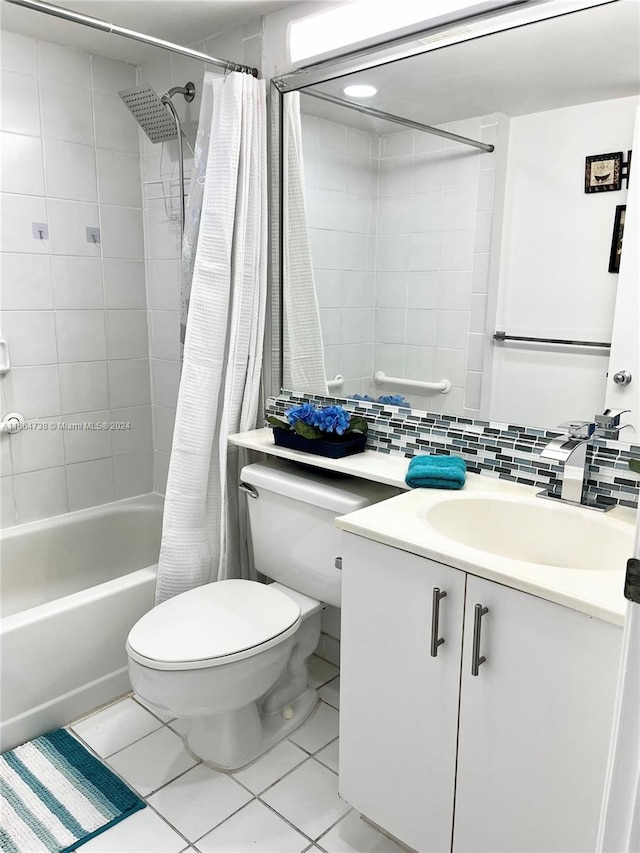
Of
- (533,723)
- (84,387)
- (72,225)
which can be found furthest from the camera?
(84,387)

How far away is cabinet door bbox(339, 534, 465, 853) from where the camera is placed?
3.97ft

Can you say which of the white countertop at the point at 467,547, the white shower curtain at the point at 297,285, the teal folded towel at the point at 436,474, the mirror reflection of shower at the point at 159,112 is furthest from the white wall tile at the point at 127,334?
the teal folded towel at the point at 436,474

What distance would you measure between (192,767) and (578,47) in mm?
1987

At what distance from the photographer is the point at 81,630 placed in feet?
6.25

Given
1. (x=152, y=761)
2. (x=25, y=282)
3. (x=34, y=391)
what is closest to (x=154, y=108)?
(x=25, y=282)

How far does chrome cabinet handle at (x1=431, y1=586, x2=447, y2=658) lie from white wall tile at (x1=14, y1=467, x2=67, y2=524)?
1.78 meters

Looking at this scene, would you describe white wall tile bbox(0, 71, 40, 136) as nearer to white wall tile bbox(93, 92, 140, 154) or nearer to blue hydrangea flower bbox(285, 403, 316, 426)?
white wall tile bbox(93, 92, 140, 154)

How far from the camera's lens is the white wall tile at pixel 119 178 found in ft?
8.09

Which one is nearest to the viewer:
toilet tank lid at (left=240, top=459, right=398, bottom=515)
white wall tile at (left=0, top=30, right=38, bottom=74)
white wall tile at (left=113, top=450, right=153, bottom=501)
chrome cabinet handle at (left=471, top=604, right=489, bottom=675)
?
chrome cabinet handle at (left=471, top=604, right=489, bottom=675)

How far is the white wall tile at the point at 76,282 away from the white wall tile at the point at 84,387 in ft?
0.76

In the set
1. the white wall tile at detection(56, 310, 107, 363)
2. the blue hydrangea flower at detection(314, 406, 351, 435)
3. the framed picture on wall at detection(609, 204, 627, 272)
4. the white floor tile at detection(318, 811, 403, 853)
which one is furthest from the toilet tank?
the white wall tile at detection(56, 310, 107, 363)

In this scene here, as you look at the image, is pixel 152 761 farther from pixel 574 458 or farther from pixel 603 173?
pixel 603 173

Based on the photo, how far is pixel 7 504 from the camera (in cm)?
236

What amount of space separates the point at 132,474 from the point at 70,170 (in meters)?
1.22
